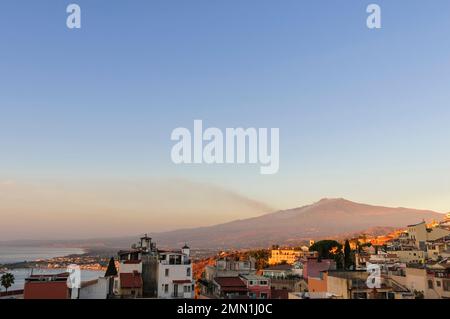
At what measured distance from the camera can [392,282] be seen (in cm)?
1942

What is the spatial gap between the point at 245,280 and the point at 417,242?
98.8ft

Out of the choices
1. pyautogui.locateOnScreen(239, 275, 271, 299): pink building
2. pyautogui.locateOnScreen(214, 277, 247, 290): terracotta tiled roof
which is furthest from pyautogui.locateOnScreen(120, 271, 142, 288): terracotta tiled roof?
pyautogui.locateOnScreen(239, 275, 271, 299): pink building

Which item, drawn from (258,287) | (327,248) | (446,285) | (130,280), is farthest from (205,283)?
(327,248)

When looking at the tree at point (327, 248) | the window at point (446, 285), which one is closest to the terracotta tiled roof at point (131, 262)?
the window at point (446, 285)

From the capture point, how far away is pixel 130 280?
66.6 ft

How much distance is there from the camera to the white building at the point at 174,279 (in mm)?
20359

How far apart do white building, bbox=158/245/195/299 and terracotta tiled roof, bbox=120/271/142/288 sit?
103cm

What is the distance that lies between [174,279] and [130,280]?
2.15m

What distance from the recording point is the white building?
802 inches

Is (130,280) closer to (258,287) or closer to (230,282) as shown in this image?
(230,282)

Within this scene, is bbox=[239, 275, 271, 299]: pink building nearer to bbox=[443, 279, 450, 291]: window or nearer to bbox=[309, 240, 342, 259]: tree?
bbox=[443, 279, 450, 291]: window
